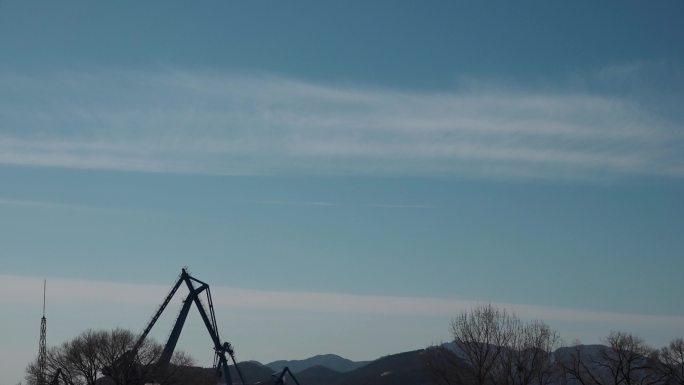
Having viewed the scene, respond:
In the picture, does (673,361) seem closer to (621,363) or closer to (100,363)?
(621,363)

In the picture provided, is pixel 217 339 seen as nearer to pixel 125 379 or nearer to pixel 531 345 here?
pixel 125 379

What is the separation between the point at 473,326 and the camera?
86.6 meters

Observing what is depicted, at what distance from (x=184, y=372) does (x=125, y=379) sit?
13.9 meters

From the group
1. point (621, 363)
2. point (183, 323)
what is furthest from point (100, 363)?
point (621, 363)

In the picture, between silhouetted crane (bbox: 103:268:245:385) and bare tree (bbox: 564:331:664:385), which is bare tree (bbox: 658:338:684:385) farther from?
silhouetted crane (bbox: 103:268:245:385)

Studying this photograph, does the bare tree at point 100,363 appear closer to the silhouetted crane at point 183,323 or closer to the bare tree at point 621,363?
the silhouetted crane at point 183,323

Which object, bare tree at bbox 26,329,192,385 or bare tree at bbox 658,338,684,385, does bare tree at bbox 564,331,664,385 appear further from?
bare tree at bbox 26,329,192,385

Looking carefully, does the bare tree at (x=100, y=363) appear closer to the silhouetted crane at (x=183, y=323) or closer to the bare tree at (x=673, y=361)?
the silhouetted crane at (x=183, y=323)

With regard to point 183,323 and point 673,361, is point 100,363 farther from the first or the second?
point 673,361

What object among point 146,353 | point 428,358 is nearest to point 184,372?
point 146,353

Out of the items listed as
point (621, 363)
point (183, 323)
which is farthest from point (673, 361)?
point (183, 323)

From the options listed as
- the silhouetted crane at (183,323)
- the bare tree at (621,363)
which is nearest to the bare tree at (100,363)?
the silhouetted crane at (183,323)

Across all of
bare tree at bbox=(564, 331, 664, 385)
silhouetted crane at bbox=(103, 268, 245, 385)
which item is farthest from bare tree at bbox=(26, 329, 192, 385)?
bare tree at bbox=(564, 331, 664, 385)

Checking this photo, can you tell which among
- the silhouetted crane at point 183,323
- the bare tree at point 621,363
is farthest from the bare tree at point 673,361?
the silhouetted crane at point 183,323
